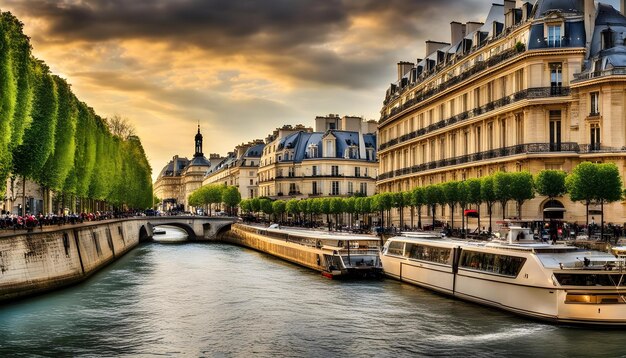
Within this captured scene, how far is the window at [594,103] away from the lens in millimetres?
57609

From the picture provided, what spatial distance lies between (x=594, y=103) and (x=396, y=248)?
2236cm

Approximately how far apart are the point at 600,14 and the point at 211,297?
44.2 meters

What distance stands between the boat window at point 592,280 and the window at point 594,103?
98.2ft

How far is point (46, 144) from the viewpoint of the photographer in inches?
1903

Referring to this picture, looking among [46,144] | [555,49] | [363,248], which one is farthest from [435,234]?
[46,144]

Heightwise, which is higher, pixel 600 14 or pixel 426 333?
pixel 600 14

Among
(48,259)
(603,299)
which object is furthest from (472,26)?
(48,259)

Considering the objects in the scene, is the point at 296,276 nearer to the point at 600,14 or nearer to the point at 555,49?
the point at 555,49

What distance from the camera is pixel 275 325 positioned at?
3306cm

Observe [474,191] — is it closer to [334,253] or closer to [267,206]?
[334,253]

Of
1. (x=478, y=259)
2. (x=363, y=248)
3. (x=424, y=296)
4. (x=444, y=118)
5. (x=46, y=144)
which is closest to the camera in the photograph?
(x=478, y=259)

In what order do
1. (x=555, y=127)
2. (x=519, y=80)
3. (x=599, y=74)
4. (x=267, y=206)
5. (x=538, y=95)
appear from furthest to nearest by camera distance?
(x=267, y=206)
(x=519, y=80)
(x=555, y=127)
(x=538, y=95)
(x=599, y=74)

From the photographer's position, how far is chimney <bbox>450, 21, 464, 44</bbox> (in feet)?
280

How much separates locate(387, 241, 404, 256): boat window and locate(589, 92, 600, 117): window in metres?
21.3
